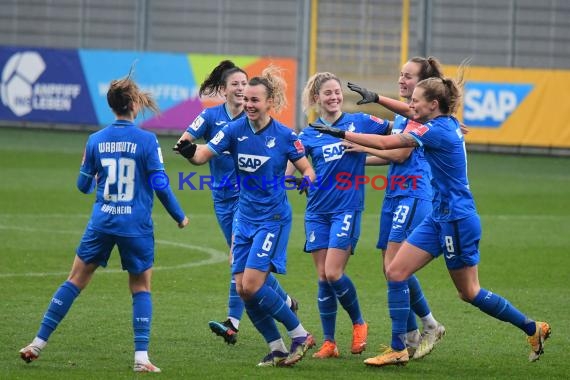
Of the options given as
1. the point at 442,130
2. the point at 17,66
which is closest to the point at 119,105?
the point at 442,130

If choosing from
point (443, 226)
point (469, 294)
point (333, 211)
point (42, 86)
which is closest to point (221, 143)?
point (333, 211)

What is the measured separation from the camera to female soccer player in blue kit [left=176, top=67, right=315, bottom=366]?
8.48 m

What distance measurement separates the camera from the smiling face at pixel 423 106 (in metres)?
8.45

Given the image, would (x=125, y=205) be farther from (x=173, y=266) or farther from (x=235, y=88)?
(x=173, y=266)

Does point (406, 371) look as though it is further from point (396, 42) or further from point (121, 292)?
point (396, 42)

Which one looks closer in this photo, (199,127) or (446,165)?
(446,165)

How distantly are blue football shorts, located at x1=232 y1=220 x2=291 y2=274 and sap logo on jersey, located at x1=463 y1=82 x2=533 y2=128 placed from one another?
60.5 ft

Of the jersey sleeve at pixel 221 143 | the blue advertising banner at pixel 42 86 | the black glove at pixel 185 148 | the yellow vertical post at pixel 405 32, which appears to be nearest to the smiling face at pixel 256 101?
the jersey sleeve at pixel 221 143

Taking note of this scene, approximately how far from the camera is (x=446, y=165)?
837cm

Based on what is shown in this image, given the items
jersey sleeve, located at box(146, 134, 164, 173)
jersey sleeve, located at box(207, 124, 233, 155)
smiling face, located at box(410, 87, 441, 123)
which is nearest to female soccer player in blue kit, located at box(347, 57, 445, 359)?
smiling face, located at box(410, 87, 441, 123)

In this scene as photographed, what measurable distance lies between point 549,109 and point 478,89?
5.46 feet

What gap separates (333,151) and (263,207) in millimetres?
958

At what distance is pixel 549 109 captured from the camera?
86.1 ft

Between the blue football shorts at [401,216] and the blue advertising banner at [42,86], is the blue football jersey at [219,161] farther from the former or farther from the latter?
the blue advertising banner at [42,86]
